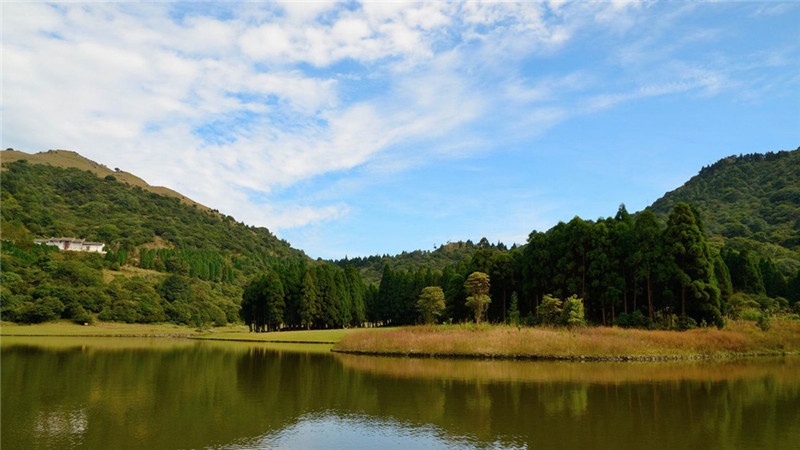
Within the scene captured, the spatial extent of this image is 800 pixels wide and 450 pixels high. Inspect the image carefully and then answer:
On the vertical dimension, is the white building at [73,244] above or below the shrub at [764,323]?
above

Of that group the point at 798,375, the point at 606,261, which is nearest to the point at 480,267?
the point at 606,261

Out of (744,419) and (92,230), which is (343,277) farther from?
(92,230)

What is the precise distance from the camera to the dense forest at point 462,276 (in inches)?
1922

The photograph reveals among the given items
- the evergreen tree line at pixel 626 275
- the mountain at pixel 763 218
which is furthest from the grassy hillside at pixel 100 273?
the mountain at pixel 763 218

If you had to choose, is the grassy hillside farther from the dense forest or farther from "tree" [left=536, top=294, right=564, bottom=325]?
"tree" [left=536, top=294, right=564, bottom=325]

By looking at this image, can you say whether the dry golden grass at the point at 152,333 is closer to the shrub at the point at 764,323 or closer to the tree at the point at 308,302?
the tree at the point at 308,302

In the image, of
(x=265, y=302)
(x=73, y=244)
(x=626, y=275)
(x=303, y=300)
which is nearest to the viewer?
(x=626, y=275)

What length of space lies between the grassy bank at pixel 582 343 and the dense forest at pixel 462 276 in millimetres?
2978

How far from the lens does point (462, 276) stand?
7219cm

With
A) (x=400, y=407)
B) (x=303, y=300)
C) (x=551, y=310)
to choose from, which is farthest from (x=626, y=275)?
(x=303, y=300)

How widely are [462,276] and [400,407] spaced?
2075 inches

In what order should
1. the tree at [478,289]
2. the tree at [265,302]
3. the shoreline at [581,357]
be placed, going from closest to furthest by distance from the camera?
the shoreline at [581,357] < the tree at [478,289] < the tree at [265,302]

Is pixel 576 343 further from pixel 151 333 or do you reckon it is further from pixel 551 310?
pixel 151 333

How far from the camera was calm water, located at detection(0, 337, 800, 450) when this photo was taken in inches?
587
